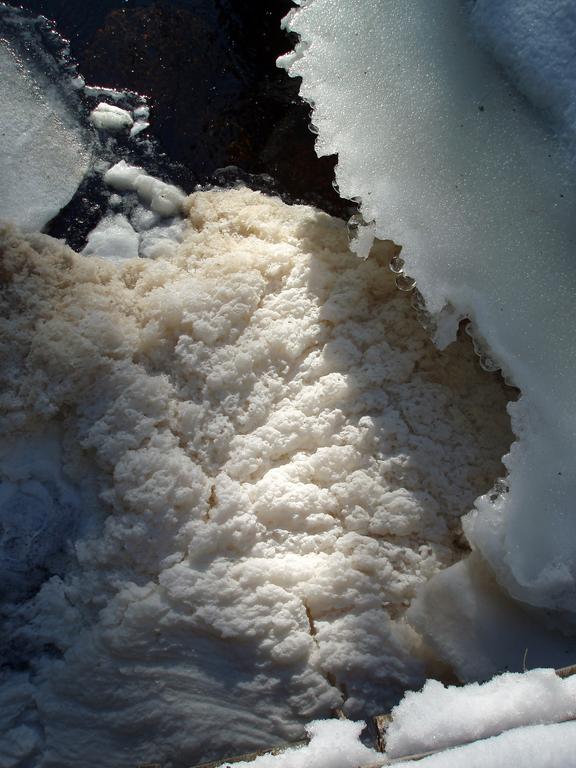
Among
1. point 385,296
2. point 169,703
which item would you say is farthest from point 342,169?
point 169,703

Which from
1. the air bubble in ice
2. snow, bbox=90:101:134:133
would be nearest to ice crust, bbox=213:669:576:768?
the air bubble in ice

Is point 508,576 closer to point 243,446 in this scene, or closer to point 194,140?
point 243,446

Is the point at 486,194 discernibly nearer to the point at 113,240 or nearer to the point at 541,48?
the point at 541,48

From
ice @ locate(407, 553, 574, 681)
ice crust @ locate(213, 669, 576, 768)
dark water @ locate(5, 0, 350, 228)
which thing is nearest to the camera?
ice crust @ locate(213, 669, 576, 768)

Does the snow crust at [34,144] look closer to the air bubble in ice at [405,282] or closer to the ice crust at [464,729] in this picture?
the air bubble in ice at [405,282]

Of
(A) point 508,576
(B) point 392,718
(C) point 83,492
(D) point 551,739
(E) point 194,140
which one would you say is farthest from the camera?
(E) point 194,140

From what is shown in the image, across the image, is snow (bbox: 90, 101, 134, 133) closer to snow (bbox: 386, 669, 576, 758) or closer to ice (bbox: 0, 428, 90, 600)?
ice (bbox: 0, 428, 90, 600)

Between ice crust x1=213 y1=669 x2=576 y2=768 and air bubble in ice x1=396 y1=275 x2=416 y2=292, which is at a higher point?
air bubble in ice x1=396 y1=275 x2=416 y2=292

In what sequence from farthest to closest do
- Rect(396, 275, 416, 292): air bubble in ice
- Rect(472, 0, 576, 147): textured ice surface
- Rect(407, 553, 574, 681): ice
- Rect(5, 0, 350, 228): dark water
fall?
Rect(5, 0, 350, 228): dark water, Rect(396, 275, 416, 292): air bubble in ice, Rect(472, 0, 576, 147): textured ice surface, Rect(407, 553, 574, 681): ice
